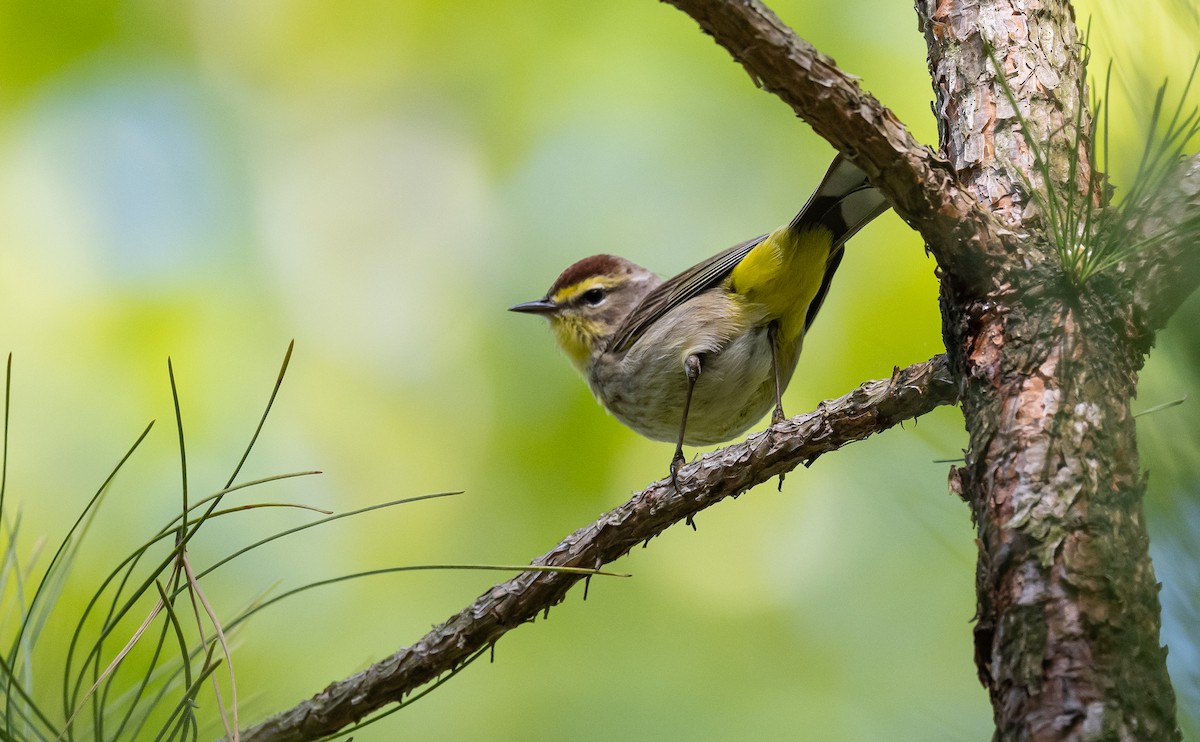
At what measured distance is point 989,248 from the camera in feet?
6.42

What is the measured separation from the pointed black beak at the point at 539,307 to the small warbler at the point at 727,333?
721mm

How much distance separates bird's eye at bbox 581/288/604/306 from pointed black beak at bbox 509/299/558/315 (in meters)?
0.18

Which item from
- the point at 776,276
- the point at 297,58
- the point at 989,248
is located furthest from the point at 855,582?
the point at 297,58

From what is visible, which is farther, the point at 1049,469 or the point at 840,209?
the point at 840,209

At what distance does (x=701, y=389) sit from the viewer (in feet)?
15.0

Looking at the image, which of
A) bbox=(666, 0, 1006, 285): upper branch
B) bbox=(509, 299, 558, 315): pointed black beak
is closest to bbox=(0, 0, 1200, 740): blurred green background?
bbox=(509, 299, 558, 315): pointed black beak

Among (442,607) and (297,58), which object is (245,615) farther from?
(297,58)

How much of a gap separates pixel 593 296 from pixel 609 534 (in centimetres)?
321

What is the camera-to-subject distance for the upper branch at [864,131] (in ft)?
5.74

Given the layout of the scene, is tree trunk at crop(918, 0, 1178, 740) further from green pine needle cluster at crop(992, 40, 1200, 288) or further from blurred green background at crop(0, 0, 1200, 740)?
blurred green background at crop(0, 0, 1200, 740)

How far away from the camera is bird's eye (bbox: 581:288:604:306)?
5816 mm

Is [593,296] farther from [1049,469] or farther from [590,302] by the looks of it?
[1049,469]

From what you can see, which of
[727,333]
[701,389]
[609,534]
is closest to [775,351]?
[727,333]

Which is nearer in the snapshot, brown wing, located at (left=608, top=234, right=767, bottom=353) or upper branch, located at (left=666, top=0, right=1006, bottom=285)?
upper branch, located at (left=666, top=0, right=1006, bottom=285)
